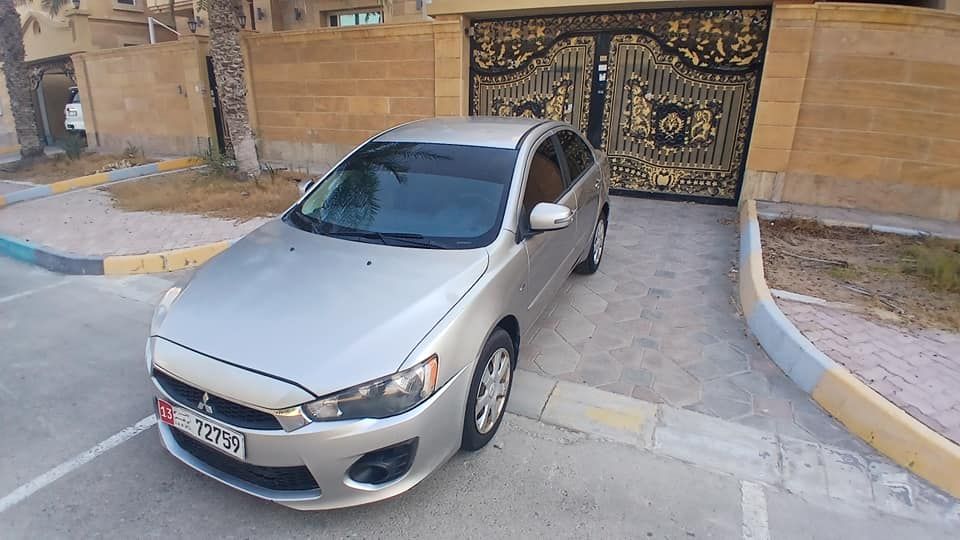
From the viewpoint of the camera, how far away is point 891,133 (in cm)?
673

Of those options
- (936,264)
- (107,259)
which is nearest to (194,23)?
(107,259)

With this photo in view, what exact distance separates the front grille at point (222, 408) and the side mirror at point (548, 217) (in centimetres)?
181

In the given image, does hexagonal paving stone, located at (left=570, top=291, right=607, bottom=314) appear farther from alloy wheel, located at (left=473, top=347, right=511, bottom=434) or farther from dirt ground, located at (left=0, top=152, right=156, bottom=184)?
dirt ground, located at (left=0, top=152, right=156, bottom=184)

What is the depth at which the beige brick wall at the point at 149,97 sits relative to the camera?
11.4 m

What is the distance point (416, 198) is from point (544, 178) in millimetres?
970

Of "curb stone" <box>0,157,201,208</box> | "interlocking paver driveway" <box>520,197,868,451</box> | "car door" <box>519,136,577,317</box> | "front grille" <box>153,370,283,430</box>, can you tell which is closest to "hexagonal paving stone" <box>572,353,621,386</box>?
"interlocking paver driveway" <box>520,197,868,451</box>

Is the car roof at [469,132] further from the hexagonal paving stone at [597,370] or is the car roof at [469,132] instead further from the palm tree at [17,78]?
the palm tree at [17,78]

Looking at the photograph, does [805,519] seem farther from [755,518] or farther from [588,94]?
[588,94]

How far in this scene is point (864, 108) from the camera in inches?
265

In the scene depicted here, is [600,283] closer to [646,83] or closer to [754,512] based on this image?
[754,512]

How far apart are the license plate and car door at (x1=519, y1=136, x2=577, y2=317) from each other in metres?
1.77

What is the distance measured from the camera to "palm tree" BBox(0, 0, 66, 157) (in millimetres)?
11398

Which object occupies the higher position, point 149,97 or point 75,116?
point 149,97

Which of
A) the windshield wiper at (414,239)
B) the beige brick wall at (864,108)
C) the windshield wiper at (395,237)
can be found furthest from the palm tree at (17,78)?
the beige brick wall at (864,108)
